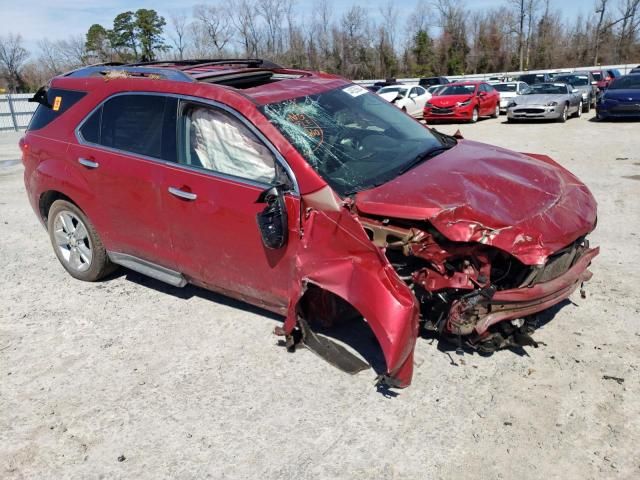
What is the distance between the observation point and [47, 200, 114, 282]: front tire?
197 inches

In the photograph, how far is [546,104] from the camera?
1856cm

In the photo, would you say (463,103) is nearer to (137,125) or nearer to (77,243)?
(77,243)

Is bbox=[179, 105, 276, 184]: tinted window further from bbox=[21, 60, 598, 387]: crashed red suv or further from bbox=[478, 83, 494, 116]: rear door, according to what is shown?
bbox=[478, 83, 494, 116]: rear door

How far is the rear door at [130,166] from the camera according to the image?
423cm

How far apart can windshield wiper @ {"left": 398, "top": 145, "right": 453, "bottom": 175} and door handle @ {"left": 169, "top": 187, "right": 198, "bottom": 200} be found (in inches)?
57.3

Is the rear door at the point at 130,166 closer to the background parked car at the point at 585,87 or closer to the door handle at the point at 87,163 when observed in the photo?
the door handle at the point at 87,163

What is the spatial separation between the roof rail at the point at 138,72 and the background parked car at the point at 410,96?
55.6 feet

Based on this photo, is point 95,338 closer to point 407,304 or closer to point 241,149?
point 241,149

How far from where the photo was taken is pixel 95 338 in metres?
4.27

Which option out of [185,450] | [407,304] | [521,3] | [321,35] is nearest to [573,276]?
[407,304]

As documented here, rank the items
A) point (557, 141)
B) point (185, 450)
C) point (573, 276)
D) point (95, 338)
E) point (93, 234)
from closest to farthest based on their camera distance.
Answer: point (185, 450) → point (573, 276) → point (95, 338) → point (93, 234) → point (557, 141)

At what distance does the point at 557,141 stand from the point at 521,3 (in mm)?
56813

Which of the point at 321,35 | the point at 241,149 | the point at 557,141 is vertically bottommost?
the point at 557,141

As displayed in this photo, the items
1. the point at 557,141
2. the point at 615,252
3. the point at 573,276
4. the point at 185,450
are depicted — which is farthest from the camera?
the point at 557,141
